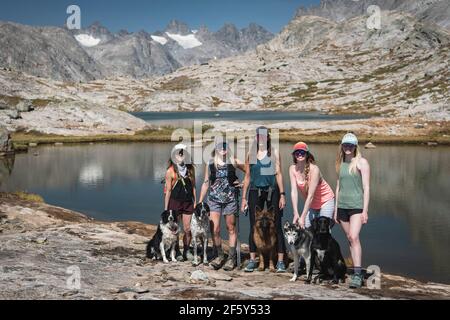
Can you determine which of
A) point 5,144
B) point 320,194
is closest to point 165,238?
point 320,194

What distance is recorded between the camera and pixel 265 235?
1527 centimetres

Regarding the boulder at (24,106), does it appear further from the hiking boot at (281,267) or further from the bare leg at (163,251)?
the hiking boot at (281,267)

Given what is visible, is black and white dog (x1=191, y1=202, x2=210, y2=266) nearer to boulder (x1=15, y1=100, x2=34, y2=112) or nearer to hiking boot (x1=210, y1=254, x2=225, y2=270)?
hiking boot (x1=210, y1=254, x2=225, y2=270)

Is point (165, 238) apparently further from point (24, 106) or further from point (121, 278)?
point (24, 106)

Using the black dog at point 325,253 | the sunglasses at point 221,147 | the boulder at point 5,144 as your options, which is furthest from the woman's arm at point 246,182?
the boulder at point 5,144

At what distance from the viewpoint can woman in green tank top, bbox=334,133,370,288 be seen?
46.2ft

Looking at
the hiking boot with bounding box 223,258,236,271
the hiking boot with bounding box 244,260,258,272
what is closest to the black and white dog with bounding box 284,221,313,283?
the hiking boot with bounding box 244,260,258,272

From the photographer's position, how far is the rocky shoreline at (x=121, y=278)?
12.6m

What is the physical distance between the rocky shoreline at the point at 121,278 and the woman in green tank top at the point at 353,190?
58.0 inches

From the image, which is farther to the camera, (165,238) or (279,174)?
(165,238)

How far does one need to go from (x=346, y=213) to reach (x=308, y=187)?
4.74ft
